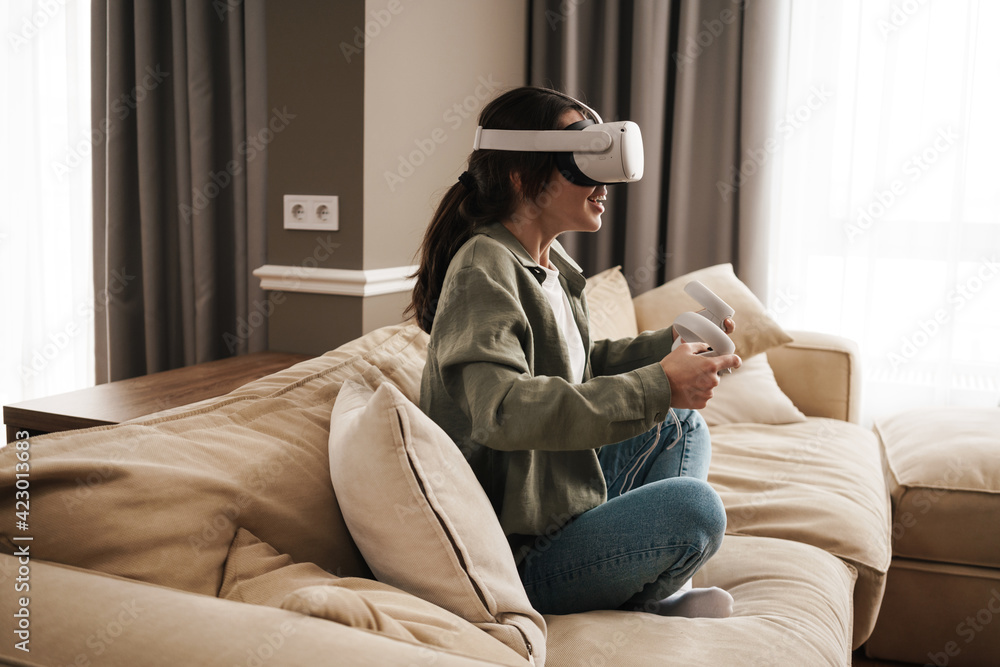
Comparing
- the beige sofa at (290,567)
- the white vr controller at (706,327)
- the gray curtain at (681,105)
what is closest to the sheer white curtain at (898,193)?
the gray curtain at (681,105)

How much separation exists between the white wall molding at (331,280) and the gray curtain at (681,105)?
1317 millimetres

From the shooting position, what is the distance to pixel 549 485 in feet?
3.86

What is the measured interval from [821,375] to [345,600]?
2154mm

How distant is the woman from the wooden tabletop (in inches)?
23.4

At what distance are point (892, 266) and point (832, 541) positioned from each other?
5.42 feet

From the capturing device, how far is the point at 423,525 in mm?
873

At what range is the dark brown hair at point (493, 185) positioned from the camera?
4.13 ft

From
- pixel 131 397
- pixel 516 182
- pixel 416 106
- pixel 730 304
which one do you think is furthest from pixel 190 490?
pixel 730 304

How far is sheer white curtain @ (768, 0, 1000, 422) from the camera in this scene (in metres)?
2.70

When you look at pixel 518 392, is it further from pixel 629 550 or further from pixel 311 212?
pixel 311 212

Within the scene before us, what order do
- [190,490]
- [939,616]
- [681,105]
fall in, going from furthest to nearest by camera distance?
[681,105] → [939,616] → [190,490]

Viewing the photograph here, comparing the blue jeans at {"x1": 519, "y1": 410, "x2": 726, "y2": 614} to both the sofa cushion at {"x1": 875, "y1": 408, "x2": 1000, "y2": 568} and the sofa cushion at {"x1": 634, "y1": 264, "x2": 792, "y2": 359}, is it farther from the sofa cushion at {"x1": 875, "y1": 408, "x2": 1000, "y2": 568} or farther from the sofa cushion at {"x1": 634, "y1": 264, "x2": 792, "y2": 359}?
the sofa cushion at {"x1": 634, "y1": 264, "x2": 792, "y2": 359}

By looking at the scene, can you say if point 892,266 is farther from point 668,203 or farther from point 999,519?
point 999,519

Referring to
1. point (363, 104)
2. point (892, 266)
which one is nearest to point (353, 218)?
point (363, 104)
